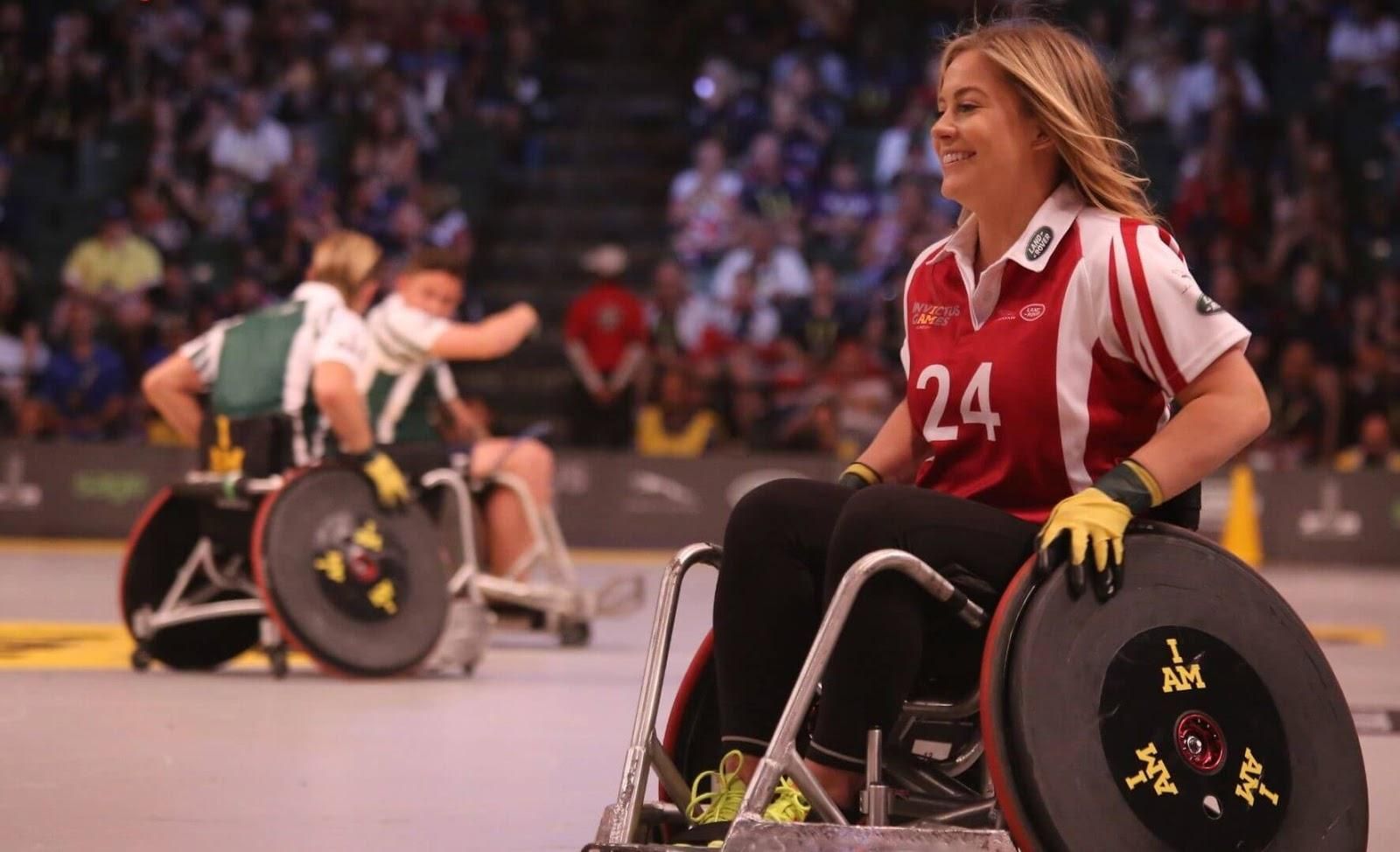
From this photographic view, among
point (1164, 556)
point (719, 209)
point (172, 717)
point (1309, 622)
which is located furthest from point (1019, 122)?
point (719, 209)

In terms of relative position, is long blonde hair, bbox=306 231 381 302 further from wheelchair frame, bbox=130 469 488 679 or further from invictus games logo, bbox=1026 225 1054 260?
invictus games logo, bbox=1026 225 1054 260

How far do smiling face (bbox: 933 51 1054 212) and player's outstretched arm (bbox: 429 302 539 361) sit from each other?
4.44m

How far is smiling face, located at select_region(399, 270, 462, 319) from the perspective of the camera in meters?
8.12

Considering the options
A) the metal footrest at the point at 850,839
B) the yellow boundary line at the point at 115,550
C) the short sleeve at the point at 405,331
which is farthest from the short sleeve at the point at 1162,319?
the yellow boundary line at the point at 115,550

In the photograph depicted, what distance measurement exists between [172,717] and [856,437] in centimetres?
776

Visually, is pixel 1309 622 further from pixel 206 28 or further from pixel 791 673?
pixel 206 28

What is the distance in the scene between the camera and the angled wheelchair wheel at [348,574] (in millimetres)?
6812

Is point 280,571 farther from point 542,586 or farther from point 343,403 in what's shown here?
point 542,586

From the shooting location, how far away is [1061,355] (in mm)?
3398

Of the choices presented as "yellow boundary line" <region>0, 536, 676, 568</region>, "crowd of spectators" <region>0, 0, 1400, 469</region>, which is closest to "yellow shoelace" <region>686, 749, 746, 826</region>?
"yellow boundary line" <region>0, 536, 676, 568</region>

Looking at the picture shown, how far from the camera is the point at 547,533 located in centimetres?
859

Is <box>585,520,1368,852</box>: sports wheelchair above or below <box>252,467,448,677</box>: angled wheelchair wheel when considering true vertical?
above

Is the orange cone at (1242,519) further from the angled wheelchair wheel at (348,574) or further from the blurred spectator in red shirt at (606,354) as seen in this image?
the angled wheelchair wheel at (348,574)

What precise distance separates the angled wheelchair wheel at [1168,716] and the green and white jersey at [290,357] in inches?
172
